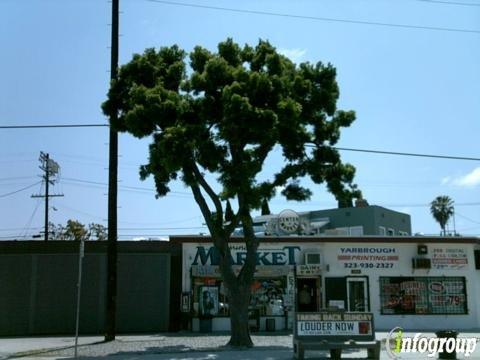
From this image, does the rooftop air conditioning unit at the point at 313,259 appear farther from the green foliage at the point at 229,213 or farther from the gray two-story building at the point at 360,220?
the gray two-story building at the point at 360,220

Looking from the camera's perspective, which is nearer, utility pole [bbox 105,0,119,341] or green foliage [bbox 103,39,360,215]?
green foliage [bbox 103,39,360,215]

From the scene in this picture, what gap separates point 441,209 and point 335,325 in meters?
86.6

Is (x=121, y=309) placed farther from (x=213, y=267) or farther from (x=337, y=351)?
(x=337, y=351)

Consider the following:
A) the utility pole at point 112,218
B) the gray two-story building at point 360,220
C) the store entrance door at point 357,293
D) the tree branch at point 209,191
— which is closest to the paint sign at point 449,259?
the store entrance door at point 357,293

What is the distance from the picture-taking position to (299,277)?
28141 mm

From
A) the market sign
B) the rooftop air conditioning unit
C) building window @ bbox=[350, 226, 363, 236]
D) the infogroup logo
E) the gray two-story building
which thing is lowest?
the infogroup logo

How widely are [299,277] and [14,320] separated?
12.8 meters

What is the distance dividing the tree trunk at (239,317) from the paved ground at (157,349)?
1.45 feet

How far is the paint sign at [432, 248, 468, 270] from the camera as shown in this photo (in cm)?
2898

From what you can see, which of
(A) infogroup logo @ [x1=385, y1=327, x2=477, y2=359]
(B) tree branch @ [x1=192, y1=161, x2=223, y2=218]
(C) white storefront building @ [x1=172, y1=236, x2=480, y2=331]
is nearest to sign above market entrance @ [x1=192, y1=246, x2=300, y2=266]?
(C) white storefront building @ [x1=172, y1=236, x2=480, y2=331]

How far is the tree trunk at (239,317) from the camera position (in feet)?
63.9

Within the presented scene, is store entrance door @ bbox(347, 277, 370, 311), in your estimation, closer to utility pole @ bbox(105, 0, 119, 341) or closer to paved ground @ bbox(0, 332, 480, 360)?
paved ground @ bbox(0, 332, 480, 360)

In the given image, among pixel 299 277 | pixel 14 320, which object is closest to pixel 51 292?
pixel 14 320

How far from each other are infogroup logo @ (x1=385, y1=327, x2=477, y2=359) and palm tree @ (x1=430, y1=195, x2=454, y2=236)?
8281cm
